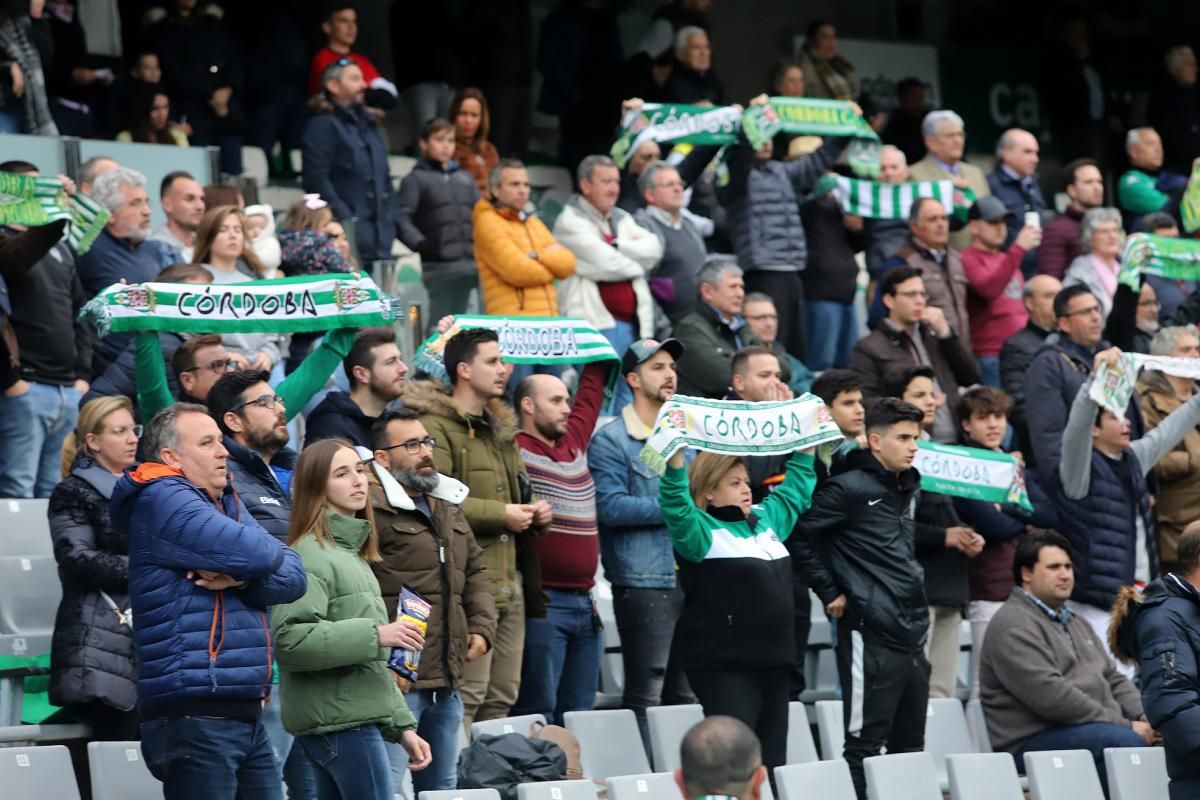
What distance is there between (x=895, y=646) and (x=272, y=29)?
6.79 meters

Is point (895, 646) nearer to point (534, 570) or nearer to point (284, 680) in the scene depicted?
point (534, 570)

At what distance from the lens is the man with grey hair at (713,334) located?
10430mm

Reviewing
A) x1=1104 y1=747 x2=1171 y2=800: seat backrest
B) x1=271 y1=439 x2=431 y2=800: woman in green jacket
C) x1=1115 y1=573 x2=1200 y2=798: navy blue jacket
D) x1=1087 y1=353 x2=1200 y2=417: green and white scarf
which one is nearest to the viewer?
x1=271 y1=439 x2=431 y2=800: woman in green jacket

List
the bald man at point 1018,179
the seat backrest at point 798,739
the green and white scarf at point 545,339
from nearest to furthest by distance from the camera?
1. the seat backrest at point 798,739
2. the green and white scarf at point 545,339
3. the bald man at point 1018,179

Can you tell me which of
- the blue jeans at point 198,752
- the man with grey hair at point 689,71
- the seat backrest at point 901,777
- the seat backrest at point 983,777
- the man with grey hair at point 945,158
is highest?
the man with grey hair at point 689,71

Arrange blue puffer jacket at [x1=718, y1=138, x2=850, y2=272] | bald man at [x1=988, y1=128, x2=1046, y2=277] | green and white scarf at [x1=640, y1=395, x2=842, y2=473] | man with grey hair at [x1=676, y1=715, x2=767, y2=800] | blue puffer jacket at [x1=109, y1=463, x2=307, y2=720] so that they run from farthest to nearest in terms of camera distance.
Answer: bald man at [x1=988, y1=128, x2=1046, y2=277] → blue puffer jacket at [x1=718, y1=138, x2=850, y2=272] → green and white scarf at [x1=640, y1=395, x2=842, y2=473] → blue puffer jacket at [x1=109, y1=463, x2=307, y2=720] → man with grey hair at [x1=676, y1=715, x2=767, y2=800]

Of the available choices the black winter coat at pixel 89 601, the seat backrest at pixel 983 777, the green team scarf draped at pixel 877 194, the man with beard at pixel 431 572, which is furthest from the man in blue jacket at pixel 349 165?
the seat backrest at pixel 983 777

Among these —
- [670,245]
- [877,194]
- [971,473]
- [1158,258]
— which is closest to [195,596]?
[971,473]

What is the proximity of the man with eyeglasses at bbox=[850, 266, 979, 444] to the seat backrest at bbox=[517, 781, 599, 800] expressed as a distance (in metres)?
4.02

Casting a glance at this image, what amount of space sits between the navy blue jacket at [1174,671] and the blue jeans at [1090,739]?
157 cm

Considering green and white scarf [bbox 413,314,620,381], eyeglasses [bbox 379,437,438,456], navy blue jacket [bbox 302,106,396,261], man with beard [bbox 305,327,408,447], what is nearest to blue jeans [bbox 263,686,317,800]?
eyeglasses [bbox 379,437,438,456]

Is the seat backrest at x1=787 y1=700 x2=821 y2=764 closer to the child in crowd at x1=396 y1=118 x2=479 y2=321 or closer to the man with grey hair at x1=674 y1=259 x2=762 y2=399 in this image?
the man with grey hair at x1=674 y1=259 x2=762 y2=399

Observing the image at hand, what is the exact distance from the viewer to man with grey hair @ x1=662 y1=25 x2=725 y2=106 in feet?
46.3

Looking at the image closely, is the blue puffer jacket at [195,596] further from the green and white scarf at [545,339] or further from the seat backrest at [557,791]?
the green and white scarf at [545,339]
